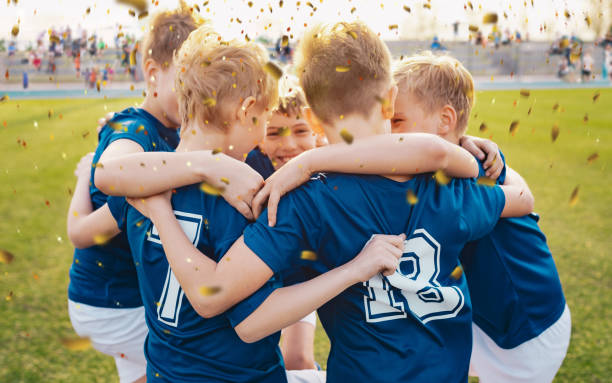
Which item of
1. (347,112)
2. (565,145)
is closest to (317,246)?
(347,112)

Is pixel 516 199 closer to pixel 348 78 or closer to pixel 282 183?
pixel 348 78

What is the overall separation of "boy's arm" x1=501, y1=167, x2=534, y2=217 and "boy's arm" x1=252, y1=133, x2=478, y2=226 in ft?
1.36

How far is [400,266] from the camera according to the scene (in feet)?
5.83

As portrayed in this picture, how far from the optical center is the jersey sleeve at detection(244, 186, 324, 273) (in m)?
1.61

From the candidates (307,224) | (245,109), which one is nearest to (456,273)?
(307,224)

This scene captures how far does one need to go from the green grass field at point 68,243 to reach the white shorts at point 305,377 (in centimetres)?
157

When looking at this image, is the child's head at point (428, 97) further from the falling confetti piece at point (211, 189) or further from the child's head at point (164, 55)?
the child's head at point (164, 55)

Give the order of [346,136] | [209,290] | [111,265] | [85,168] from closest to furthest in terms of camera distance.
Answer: [209,290], [346,136], [111,265], [85,168]

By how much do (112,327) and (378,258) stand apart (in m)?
1.66

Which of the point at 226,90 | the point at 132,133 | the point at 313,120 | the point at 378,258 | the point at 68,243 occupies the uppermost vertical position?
the point at 226,90

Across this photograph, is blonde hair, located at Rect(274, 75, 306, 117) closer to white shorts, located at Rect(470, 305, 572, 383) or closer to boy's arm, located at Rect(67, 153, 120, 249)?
boy's arm, located at Rect(67, 153, 120, 249)

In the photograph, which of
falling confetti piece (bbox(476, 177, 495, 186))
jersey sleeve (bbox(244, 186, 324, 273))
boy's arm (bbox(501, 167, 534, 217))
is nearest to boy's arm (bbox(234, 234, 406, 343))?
jersey sleeve (bbox(244, 186, 324, 273))

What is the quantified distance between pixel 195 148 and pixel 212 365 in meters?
0.73

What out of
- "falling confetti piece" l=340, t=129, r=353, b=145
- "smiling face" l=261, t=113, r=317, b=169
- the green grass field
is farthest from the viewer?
the green grass field
